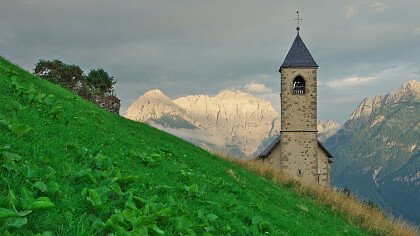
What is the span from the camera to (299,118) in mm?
45219

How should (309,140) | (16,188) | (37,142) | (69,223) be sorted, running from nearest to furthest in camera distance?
1. (69,223)
2. (16,188)
3. (37,142)
4. (309,140)

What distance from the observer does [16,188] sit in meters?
5.75

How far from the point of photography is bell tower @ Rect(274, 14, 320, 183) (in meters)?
44.5

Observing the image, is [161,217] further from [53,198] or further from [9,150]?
[9,150]

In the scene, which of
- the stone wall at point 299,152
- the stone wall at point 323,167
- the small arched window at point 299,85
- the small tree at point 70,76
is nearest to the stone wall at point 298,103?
the small arched window at point 299,85

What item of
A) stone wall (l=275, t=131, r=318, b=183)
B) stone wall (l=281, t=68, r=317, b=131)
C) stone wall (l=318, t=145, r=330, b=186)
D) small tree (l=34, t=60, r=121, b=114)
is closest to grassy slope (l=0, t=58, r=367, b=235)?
stone wall (l=275, t=131, r=318, b=183)

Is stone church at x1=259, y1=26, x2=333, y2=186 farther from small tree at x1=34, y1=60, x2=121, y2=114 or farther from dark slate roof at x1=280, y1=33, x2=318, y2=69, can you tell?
small tree at x1=34, y1=60, x2=121, y2=114

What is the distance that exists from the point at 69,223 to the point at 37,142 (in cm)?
320

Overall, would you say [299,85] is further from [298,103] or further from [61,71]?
[61,71]

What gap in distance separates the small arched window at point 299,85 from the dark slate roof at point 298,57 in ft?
5.13

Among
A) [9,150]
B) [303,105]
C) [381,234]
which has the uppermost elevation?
[303,105]

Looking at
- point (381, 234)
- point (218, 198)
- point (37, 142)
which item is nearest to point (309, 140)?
point (381, 234)

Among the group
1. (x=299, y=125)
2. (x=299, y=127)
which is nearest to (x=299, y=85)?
(x=299, y=125)

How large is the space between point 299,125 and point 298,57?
7822 mm
